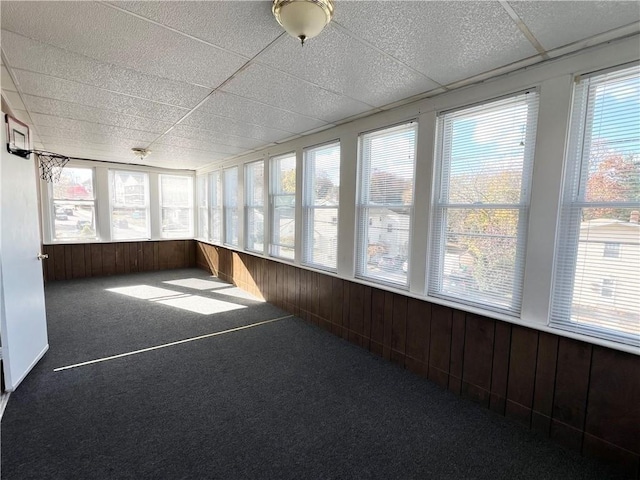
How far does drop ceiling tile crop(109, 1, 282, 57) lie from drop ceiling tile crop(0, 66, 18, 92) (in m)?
1.48

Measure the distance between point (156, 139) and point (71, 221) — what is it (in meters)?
3.65

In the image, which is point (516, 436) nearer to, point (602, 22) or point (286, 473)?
point (286, 473)

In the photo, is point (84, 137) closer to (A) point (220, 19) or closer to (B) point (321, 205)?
(B) point (321, 205)

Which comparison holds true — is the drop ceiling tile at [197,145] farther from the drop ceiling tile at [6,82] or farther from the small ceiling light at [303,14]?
the small ceiling light at [303,14]

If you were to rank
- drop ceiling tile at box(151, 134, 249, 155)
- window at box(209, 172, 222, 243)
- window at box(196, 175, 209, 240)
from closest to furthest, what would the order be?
drop ceiling tile at box(151, 134, 249, 155)
window at box(209, 172, 222, 243)
window at box(196, 175, 209, 240)

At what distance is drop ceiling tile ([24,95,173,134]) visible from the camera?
2.83 meters

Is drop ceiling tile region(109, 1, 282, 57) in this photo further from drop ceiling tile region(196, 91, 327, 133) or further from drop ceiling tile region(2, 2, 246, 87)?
drop ceiling tile region(196, 91, 327, 133)

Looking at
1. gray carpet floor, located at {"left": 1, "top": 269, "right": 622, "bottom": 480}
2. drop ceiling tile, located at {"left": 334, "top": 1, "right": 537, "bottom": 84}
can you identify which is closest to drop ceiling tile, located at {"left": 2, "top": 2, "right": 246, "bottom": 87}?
drop ceiling tile, located at {"left": 334, "top": 1, "right": 537, "bottom": 84}

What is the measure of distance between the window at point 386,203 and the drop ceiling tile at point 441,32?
0.85 meters

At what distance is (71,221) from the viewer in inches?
245

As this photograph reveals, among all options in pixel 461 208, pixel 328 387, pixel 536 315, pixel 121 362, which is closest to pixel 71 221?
pixel 121 362

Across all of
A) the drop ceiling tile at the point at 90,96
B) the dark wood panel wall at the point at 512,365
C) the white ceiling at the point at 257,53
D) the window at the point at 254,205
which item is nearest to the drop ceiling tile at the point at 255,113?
the white ceiling at the point at 257,53

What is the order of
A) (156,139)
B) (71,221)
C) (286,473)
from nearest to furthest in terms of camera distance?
1. (286,473)
2. (156,139)
3. (71,221)

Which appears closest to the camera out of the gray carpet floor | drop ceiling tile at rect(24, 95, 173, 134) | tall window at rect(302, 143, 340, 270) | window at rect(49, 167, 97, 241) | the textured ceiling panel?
the gray carpet floor
